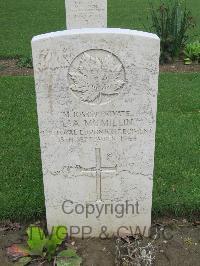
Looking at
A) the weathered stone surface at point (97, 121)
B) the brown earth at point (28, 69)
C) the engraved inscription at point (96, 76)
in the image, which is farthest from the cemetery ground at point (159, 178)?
the brown earth at point (28, 69)

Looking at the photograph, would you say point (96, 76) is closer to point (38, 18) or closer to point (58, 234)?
point (58, 234)

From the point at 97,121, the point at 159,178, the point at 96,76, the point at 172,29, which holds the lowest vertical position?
the point at 159,178

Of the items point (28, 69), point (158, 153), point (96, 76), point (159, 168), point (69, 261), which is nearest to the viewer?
point (96, 76)

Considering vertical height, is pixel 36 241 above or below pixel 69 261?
above

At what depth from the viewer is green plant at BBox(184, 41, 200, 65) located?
354 inches

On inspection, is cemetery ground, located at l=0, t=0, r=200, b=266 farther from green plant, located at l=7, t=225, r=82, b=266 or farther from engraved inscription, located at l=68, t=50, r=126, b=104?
engraved inscription, located at l=68, t=50, r=126, b=104

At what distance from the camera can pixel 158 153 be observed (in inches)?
202

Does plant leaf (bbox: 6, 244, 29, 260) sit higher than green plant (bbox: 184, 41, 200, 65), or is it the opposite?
green plant (bbox: 184, 41, 200, 65)

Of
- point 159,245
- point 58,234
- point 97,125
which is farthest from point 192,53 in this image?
point 58,234

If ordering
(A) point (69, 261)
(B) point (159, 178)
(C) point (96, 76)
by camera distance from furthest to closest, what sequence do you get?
(B) point (159, 178)
(A) point (69, 261)
(C) point (96, 76)

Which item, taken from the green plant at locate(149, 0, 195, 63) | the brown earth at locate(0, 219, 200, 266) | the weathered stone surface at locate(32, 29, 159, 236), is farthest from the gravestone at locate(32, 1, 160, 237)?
the green plant at locate(149, 0, 195, 63)

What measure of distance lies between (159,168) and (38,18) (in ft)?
32.4

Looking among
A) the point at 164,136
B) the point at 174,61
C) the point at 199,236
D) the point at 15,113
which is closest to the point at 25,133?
the point at 15,113

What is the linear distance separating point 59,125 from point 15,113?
10.4 feet
